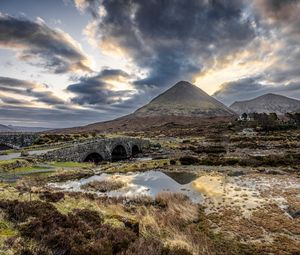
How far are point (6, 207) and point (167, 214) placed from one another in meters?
10.8

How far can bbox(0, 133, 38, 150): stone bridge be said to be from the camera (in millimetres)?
59409

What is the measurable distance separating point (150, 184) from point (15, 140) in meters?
42.6

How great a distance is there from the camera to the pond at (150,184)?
27.7 m

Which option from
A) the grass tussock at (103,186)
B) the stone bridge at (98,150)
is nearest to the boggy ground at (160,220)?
the grass tussock at (103,186)

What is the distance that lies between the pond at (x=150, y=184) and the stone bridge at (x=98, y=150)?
9.61 metres

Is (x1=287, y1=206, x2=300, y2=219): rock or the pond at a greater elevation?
(x1=287, y1=206, x2=300, y2=219): rock

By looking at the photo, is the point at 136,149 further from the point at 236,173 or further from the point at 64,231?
the point at 64,231

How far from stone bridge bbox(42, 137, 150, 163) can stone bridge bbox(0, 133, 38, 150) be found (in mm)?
17495

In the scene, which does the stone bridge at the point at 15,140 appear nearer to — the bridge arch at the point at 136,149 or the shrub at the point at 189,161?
the bridge arch at the point at 136,149

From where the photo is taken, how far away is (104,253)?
32.3ft

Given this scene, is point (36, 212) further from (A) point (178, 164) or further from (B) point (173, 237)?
(A) point (178, 164)

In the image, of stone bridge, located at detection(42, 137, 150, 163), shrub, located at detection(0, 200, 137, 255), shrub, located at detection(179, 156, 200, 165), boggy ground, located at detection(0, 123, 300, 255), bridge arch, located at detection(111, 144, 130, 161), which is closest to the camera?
shrub, located at detection(0, 200, 137, 255)

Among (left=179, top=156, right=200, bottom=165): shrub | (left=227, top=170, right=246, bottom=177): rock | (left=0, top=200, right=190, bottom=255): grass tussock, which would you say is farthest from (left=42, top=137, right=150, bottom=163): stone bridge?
(left=0, top=200, right=190, bottom=255): grass tussock

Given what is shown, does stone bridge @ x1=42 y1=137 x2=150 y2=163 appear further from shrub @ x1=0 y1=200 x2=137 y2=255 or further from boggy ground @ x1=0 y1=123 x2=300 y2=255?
shrub @ x1=0 y1=200 x2=137 y2=255
